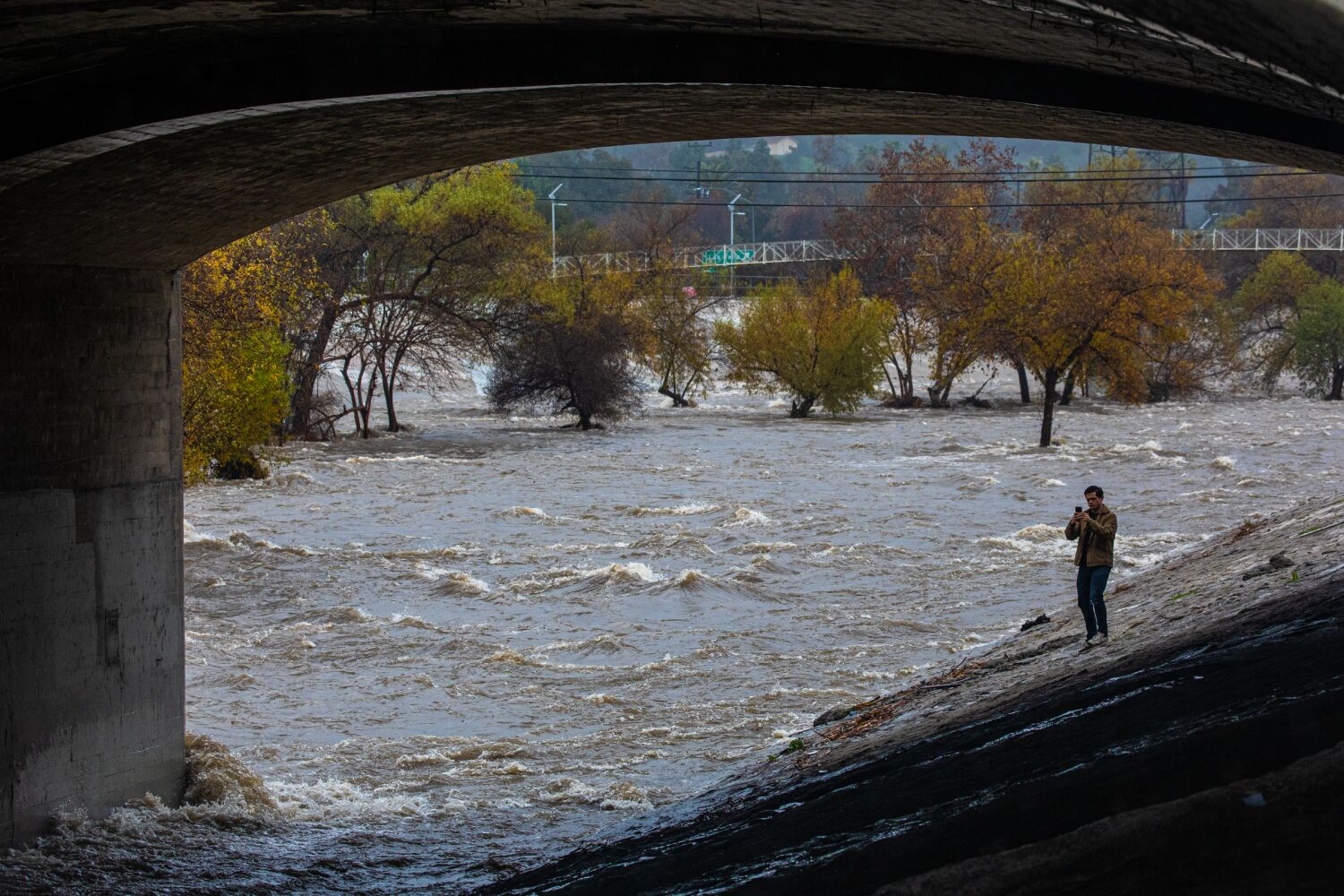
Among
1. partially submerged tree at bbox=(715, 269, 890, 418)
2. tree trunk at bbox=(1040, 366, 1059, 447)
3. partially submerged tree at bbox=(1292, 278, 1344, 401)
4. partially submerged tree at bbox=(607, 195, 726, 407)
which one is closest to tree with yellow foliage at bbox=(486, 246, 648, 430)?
partially submerged tree at bbox=(607, 195, 726, 407)

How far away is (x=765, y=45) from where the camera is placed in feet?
27.6

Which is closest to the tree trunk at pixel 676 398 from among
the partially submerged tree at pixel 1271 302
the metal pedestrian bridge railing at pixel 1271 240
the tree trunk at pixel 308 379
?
the tree trunk at pixel 308 379

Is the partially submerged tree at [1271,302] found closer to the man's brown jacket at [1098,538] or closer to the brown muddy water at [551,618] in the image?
the brown muddy water at [551,618]

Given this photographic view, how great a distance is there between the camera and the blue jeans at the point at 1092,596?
12633 millimetres

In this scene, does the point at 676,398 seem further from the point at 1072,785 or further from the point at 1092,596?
the point at 1072,785

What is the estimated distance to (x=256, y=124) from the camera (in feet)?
31.1

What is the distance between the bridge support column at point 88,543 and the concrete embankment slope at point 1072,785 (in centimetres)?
355

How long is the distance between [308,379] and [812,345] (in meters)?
21.3

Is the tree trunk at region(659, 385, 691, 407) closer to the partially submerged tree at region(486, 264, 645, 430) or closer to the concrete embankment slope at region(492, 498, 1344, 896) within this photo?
the partially submerged tree at region(486, 264, 645, 430)

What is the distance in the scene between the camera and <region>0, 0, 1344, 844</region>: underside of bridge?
716 cm

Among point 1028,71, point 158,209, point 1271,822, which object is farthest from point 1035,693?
A: point 158,209

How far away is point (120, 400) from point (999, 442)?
34.3 m

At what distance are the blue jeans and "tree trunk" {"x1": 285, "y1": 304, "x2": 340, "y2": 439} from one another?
1305 inches

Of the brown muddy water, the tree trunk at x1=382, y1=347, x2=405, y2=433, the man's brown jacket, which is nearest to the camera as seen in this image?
the brown muddy water
